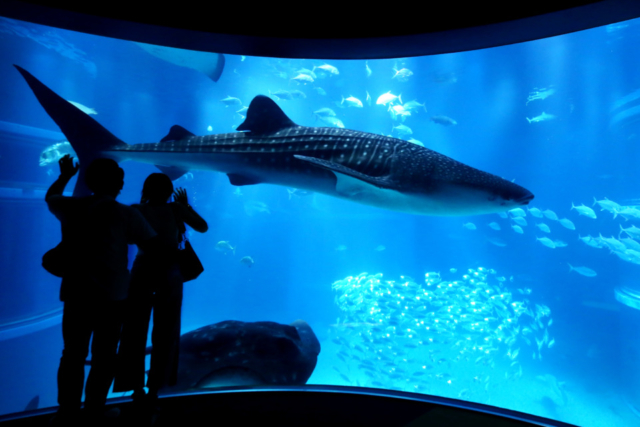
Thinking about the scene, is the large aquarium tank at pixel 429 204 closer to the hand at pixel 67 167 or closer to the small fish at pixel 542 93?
the small fish at pixel 542 93

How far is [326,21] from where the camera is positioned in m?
2.74

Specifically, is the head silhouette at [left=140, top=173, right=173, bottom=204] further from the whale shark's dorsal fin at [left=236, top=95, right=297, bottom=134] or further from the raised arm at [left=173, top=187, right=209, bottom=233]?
the whale shark's dorsal fin at [left=236, top=95, right=297, bottom=134]

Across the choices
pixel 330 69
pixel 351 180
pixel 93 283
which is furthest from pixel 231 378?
pixel 330 69

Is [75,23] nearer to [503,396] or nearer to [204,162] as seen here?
[204,162]

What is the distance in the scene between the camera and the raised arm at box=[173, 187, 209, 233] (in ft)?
6.42

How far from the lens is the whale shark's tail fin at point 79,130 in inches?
100

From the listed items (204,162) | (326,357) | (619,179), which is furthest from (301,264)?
(204,162)

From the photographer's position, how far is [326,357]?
1911 centimetres

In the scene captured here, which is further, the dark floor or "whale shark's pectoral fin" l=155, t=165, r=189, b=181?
"whale shark's pectoral fin" l=155, t=165, r=189, b=181

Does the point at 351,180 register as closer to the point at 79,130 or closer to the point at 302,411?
the point at 302,411

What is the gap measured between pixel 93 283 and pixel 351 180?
1.79 m

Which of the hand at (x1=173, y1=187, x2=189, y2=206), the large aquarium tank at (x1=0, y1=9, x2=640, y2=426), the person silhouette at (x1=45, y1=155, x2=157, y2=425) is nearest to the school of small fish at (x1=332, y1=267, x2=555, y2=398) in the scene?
the large aquarium tank at (x1=0, y1=9, x2=640, y2=426)

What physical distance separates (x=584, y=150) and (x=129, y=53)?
3467 centimetres

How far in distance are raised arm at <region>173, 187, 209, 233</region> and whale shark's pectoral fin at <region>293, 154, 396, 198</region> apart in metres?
0.83
